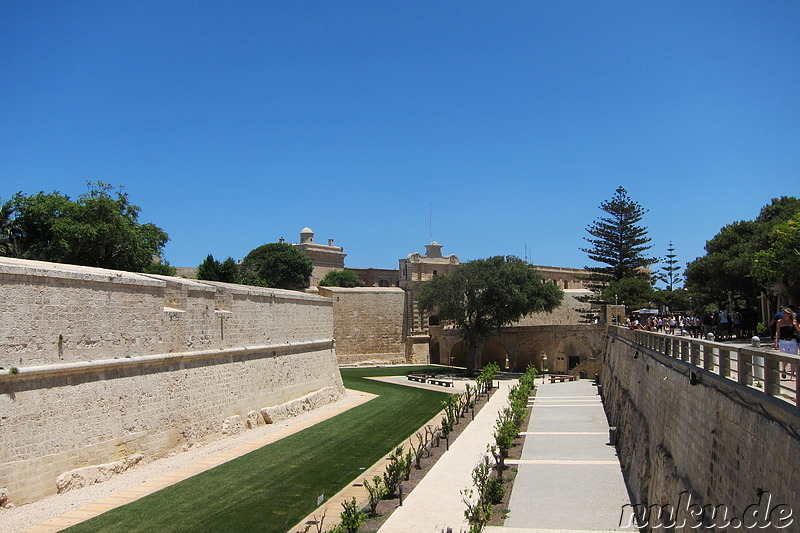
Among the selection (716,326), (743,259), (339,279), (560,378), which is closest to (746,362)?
(716,326)

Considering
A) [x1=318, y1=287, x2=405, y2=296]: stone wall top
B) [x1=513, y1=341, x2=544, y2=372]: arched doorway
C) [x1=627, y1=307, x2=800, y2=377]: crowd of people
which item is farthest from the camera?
[x1=318, y1=287, x2=405, y2=296]: stone wall top

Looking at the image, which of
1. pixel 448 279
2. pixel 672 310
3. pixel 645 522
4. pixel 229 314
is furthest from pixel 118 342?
pixel 672 310

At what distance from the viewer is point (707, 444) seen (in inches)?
234

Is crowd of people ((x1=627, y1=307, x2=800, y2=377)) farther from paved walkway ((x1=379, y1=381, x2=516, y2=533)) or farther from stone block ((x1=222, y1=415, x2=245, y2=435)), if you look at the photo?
stone block ((x1=222, y1=415, x2=245, y2=435))

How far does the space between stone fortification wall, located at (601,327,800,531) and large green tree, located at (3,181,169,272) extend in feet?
64.2

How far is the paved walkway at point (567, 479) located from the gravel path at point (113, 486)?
5.69 m

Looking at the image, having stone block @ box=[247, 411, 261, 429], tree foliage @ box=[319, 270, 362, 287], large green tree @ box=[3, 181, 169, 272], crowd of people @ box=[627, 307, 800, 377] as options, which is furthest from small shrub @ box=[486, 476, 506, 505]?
tree foliage @ box=[319, 270, 362, 287]

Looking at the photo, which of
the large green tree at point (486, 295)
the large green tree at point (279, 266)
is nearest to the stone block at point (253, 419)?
the large green tree at point (486, 295)

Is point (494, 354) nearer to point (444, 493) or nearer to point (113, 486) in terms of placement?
point (444, 493)

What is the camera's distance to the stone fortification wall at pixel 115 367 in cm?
869

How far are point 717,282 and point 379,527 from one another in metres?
22.2

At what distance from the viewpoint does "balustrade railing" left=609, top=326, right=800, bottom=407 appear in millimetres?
4676

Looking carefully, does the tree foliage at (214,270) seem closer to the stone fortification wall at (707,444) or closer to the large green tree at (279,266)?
the large green tree at (279,266)

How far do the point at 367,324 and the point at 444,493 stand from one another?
963 inches
